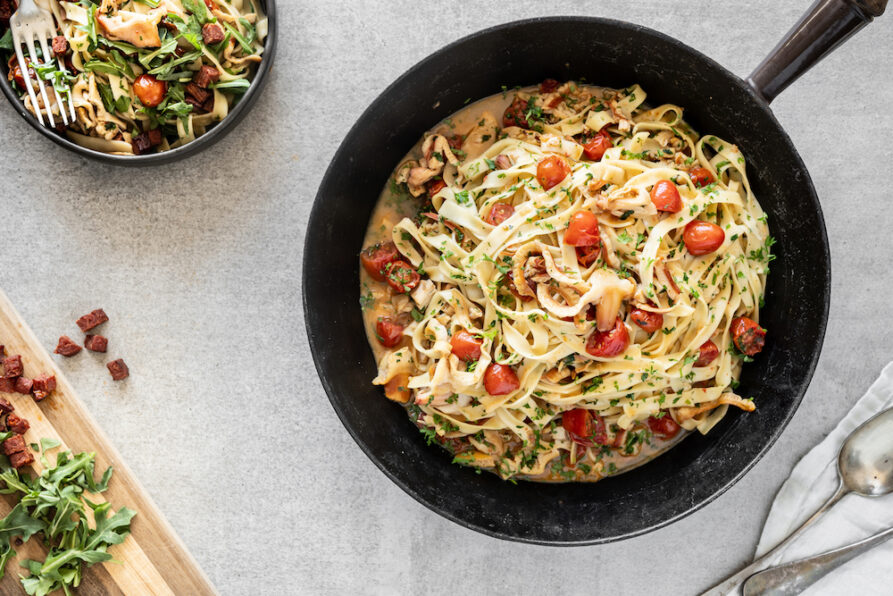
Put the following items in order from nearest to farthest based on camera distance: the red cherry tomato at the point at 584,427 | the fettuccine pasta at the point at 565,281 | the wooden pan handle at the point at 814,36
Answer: the wooden pan handle at the point at 814,36, the fettuccine pasta at the point at 565,281, the red cherry tomato at the point at 584,427

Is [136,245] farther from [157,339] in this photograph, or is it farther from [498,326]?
[498,326]

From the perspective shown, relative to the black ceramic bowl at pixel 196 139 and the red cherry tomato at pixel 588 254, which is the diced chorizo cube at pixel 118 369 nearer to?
the black ceramic bowl at pixel 196 139

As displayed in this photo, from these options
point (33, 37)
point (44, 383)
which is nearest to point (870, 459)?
point (44, 383)

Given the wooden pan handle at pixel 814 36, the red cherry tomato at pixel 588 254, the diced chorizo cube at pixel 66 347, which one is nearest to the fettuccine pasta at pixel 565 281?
the red cherry tomato at pixel 588 254

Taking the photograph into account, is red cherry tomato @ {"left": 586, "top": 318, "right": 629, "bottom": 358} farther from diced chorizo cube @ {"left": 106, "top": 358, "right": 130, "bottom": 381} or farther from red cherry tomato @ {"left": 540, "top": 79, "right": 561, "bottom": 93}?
diced chorizo cube @ {"left": 106, "top": 358, "right": 130, "bottom": 381}

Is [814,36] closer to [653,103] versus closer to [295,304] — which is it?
[653,103]
